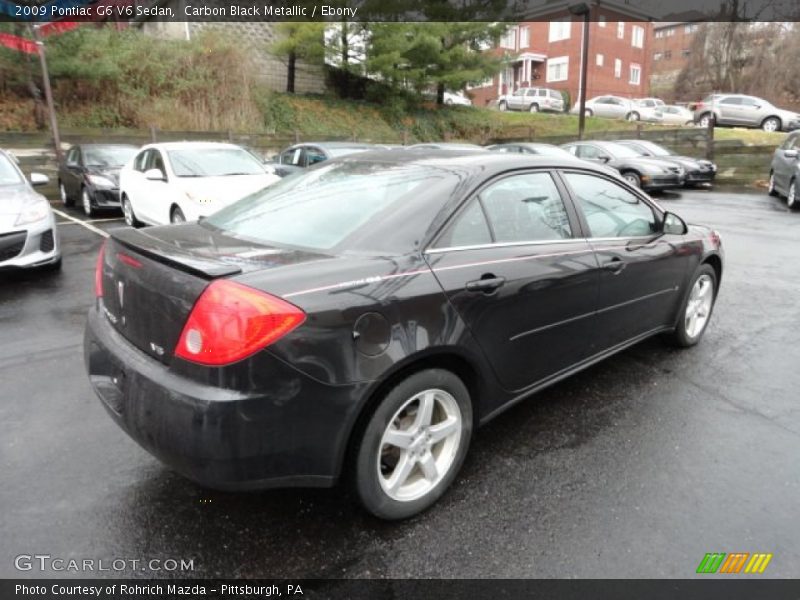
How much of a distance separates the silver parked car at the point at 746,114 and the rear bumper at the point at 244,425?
1120 inches

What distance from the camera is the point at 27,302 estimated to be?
5543 millimetres

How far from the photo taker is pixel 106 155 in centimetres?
1184

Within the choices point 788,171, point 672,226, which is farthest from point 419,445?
point 788,171

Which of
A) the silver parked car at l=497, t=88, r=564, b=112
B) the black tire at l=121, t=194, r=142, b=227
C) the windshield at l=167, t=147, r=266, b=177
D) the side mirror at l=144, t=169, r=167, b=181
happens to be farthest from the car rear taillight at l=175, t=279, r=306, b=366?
the silver parked car at l=497, t=88, r=564, b=112

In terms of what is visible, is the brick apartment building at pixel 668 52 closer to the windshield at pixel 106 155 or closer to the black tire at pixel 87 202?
the windshield at pixel 106 155

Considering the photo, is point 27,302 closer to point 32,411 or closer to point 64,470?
point 32,411

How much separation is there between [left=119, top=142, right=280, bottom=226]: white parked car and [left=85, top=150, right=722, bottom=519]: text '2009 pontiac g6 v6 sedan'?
15.1 ft

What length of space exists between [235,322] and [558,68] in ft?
159

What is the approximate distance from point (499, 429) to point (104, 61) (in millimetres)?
18609

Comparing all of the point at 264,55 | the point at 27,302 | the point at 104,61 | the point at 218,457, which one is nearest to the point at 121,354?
the point at 218,457

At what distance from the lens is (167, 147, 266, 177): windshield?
27.2ft

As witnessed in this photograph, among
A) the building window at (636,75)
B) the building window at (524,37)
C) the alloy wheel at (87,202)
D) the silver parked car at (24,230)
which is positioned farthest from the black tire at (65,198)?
the building window at (636,75)

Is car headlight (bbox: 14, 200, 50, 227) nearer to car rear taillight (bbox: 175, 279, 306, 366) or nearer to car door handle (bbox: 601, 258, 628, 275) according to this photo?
car rear taillight (bbox: 175, 279, 306, 366)

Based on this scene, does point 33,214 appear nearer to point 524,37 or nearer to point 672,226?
point 672,226
